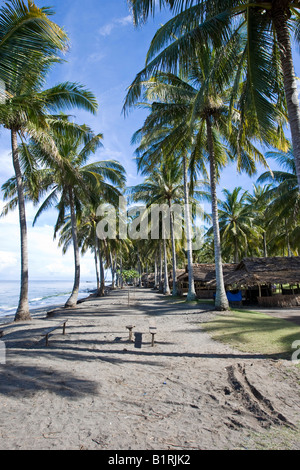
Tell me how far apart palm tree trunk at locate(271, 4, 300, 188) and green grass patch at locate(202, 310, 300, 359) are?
386 cm

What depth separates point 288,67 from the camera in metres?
5.87

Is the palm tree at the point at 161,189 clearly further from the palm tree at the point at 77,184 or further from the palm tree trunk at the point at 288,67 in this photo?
the palm tree trunk at the point at 288,67

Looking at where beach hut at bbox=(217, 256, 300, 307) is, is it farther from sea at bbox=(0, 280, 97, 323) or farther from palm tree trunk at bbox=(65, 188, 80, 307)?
sea at bbox=(0, 280, 97, 323)

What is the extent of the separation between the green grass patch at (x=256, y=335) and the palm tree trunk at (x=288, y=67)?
152 inches

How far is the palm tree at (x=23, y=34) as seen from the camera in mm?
5602

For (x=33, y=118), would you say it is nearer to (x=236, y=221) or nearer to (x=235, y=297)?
(x=235, y=297)

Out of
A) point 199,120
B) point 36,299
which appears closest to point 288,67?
point 199,120

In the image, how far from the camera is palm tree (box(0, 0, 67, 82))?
560 centimetres

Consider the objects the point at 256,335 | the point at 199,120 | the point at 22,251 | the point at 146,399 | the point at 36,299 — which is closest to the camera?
the point at 146,399

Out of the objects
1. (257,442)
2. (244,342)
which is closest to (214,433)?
(257,442)

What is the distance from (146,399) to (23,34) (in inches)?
293
